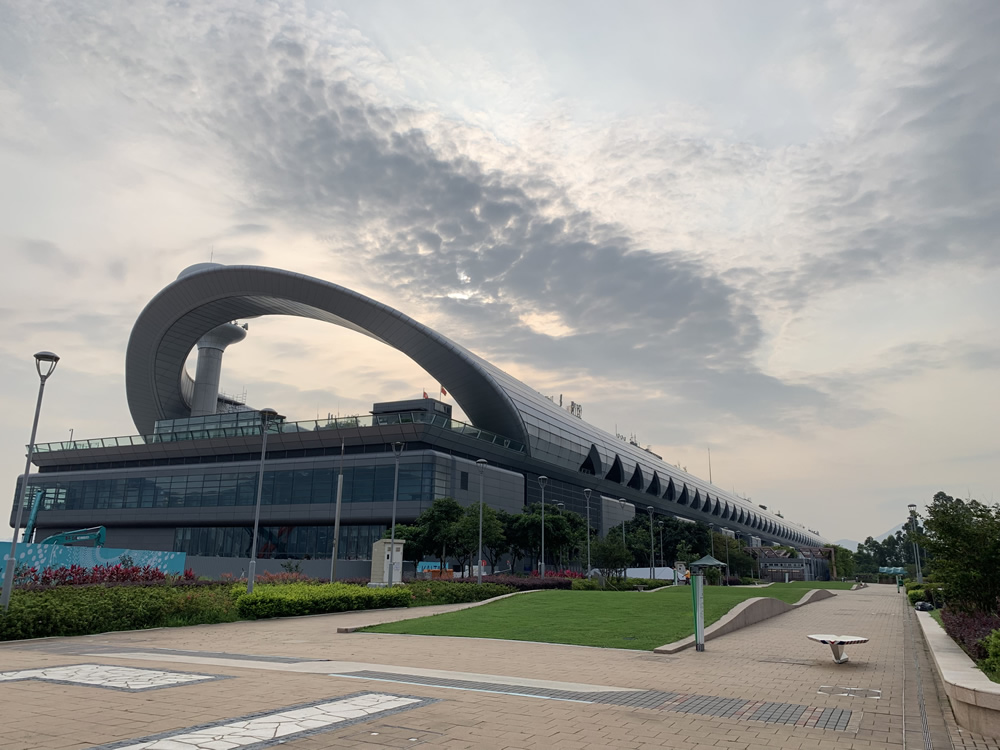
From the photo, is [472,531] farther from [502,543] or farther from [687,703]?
[687,703]

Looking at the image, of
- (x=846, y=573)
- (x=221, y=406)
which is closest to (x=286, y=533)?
(x=221, y=406)

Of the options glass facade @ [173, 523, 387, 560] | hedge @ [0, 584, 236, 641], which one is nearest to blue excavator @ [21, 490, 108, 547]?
glass facade @ [173, 523, 387, 560]

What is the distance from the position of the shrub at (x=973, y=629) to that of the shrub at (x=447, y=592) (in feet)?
69.8

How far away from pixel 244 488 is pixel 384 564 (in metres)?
35.5

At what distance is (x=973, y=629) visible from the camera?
13.5 m

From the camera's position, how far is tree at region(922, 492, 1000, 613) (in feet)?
49.8

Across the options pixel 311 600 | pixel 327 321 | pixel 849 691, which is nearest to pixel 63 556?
pixel 311 600

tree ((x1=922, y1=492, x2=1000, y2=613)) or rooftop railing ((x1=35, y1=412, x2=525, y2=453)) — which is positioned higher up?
rooftop railing ((x1=35, y1=412, x2=525, y2=453))

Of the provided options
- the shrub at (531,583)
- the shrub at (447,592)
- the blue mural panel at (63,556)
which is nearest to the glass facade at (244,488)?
the shrub at (531,583)

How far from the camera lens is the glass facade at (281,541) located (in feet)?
204

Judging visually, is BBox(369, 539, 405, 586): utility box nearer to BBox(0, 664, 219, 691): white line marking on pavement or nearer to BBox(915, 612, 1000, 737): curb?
BBox(0, 664, 219, 691): white line marking on pavement

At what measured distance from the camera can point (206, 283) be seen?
69250mm

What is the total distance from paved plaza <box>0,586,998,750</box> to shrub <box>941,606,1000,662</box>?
887mm

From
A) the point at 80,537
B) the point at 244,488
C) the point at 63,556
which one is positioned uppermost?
the point at 244,488
